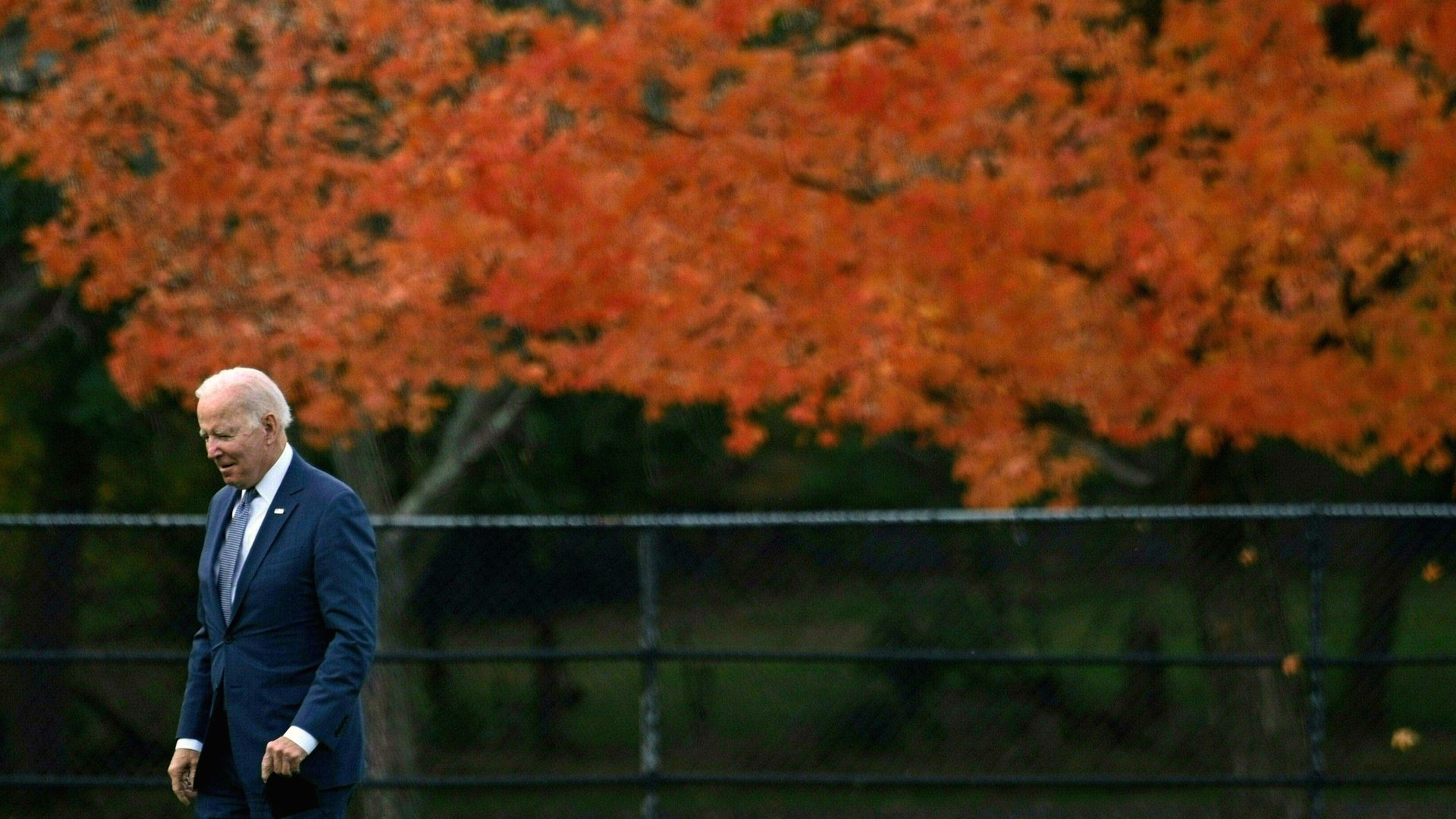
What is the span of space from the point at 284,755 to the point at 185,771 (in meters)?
0.52

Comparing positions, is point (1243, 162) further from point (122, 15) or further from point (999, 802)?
point (122, 15)

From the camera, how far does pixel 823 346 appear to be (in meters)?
9.77

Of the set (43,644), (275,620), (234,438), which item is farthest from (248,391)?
(43,644)

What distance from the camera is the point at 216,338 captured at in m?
10.4

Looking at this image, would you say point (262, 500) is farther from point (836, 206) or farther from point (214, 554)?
point (836, 206)

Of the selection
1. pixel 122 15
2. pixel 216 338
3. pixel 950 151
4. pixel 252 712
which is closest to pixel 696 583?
pixel 950 151

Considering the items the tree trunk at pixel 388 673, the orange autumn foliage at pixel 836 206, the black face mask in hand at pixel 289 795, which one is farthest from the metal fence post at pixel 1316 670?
the black face mask in hand at pixel 289 795

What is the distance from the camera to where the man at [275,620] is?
4.32 meters

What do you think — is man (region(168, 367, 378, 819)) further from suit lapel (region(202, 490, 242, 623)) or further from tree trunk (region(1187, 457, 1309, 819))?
tree trunk (region(1187, 457, 1309, 819))

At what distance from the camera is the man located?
4.32m

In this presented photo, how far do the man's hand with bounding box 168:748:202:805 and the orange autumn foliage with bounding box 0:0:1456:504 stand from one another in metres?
5.31

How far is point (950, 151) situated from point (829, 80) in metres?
0.85

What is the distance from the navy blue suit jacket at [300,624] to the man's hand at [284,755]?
8 centimetres

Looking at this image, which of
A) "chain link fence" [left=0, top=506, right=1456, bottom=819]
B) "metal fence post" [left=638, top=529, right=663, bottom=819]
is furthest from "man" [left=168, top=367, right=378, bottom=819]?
"metal fence post" [left=638, top=529, right=663, bottom=819]
